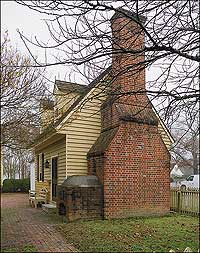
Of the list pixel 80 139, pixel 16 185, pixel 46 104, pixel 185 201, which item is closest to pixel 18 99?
pixel 46 104

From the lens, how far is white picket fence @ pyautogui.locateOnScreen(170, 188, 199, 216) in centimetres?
1462

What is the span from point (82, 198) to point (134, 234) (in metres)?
3.15

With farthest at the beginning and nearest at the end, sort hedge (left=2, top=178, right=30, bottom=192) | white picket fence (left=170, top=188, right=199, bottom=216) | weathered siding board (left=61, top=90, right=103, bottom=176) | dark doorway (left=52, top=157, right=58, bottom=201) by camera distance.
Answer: hedge (left=2, top=178, right=30, bottom=192)
dark doorway (left=52, top=157, right=58, bottom=201)
white picket fence (left=170, top=188, right=199, bottom=216)
weathered siding board (left=61, top=90, right=103, bottom=176)

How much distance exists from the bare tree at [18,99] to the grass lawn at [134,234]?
11.1 feet

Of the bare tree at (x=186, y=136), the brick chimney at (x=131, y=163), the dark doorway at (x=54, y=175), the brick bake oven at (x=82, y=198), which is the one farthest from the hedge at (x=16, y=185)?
the bare tree at (x=186, y=136)

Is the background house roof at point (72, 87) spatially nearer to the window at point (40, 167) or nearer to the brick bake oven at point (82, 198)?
the brick bake oven at point (82, 198)

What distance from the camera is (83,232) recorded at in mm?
9711

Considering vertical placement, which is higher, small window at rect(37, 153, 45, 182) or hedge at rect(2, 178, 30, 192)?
small window at rect(37, 153, 45, 182)

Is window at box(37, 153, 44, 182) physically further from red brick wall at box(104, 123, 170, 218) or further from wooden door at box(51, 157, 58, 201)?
red brick wall at box(104, 123, 170, 218)

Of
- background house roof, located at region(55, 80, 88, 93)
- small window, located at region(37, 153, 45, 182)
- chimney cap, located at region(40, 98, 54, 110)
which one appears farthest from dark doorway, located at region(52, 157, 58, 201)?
background house roof, located at region(55, 80, 88, 93)

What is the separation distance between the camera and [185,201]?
15195 millimetres

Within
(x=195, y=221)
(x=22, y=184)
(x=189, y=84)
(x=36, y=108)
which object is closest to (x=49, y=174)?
(x=36, y=108)

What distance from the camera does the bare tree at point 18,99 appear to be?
11.4m

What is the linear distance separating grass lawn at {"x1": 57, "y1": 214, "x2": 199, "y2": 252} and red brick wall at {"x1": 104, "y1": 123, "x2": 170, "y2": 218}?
630 millimetres
